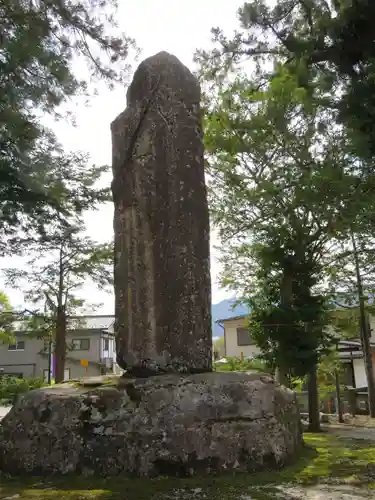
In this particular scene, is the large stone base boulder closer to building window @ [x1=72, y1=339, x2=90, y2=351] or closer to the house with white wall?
the house with white wall

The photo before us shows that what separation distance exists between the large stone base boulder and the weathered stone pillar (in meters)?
0.60

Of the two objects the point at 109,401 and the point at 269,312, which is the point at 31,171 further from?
the point at 269,312

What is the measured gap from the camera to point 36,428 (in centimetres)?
352

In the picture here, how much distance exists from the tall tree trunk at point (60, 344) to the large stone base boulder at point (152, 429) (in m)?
13.9

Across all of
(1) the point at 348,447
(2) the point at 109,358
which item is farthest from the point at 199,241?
(2) the point at 109,358

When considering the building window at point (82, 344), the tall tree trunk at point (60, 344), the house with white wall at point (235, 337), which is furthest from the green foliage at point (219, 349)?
the tall tree trunk at point (60, 344)

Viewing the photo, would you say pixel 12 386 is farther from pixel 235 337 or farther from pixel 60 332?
pixel 235 337

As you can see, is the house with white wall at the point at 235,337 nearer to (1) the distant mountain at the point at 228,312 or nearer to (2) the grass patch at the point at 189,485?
(1) the distant mountain at the point at 228,312

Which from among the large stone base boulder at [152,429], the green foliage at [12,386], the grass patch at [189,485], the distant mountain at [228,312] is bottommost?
the green foliage at [12,386]

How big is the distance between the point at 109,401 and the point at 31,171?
3.18 meters

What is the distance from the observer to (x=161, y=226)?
450 cm

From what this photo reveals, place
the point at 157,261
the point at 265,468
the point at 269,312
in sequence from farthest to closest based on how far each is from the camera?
the point at 269,312, the point at 157,261, the point at 265,468

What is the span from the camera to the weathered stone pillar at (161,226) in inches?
168

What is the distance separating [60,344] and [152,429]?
48.8ft
